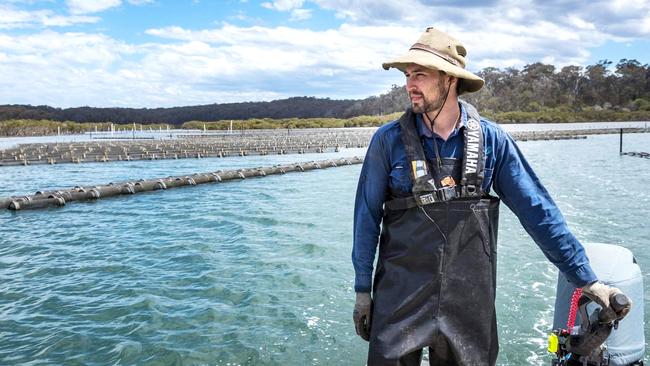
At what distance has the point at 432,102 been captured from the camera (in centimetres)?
220

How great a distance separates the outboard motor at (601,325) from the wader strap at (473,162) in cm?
78

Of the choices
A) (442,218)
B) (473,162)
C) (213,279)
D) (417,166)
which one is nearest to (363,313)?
(442,218)

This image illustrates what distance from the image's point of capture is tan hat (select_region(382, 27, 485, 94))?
211 cm

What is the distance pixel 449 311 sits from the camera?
217 cm

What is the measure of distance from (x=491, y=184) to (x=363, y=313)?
803 millimetres

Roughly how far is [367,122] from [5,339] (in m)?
100

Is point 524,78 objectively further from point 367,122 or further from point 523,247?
point 523,247

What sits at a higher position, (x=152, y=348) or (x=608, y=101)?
(x=608, y=101)

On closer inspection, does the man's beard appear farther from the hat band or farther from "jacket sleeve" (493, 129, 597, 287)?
"jacket sleeve" (493, 129, 597, 287)

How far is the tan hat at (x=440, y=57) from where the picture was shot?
2.11 m

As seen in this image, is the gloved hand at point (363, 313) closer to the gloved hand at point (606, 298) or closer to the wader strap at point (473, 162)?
the wader strap at point (473, 162)

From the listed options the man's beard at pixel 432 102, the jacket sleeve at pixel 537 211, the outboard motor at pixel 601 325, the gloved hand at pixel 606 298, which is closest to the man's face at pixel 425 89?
the man's beard at pixel 432 102

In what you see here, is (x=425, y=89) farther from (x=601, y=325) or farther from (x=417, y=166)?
(x=601, y=325)

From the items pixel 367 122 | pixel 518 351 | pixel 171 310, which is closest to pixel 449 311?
pixel 518 351
